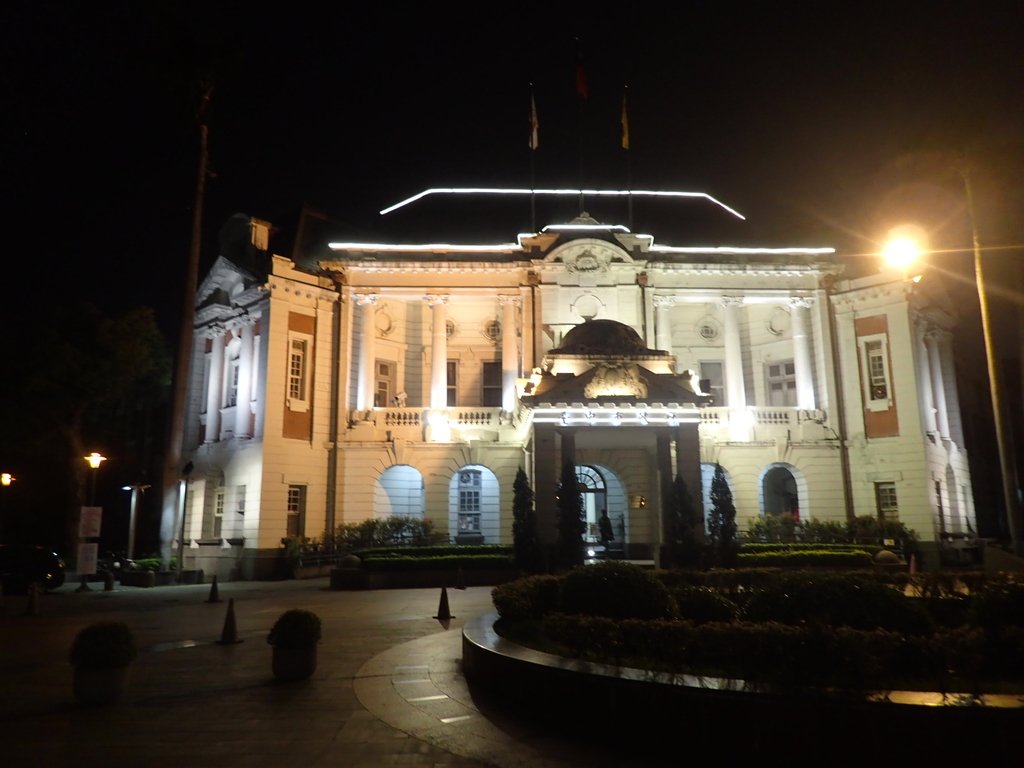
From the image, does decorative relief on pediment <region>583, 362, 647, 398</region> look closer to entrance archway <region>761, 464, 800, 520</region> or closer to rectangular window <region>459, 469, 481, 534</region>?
rectangular window <region>459, 469, 481, 534</region>

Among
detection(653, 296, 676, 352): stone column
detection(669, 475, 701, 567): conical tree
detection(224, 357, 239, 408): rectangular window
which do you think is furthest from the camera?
detection(224, 357, 239, 408): rectangular window

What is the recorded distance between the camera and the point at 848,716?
559cm

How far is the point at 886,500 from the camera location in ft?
99.4

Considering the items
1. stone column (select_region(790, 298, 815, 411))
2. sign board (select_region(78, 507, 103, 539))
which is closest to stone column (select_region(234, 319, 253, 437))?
sign board (select_region(78, 507, 103, 539))

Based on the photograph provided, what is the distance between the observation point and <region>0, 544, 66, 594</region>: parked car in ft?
79.7

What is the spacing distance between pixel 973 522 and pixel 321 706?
3335 centimetres

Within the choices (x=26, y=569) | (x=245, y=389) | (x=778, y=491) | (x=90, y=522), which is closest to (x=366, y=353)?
(x=245, y=389)

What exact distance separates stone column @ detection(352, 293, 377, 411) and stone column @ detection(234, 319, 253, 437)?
4.24 metres

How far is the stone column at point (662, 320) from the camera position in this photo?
32281mm

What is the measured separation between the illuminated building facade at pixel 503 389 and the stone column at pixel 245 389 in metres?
0.09

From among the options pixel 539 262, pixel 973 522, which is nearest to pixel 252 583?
pixel 539 262

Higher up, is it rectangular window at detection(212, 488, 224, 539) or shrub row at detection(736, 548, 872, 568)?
rectangular window at detection(212, 488, 224, 539)

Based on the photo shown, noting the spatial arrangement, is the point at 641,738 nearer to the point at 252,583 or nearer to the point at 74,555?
the point at 252,583

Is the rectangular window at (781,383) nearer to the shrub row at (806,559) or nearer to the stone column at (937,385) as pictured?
the stone column at (937,385)
